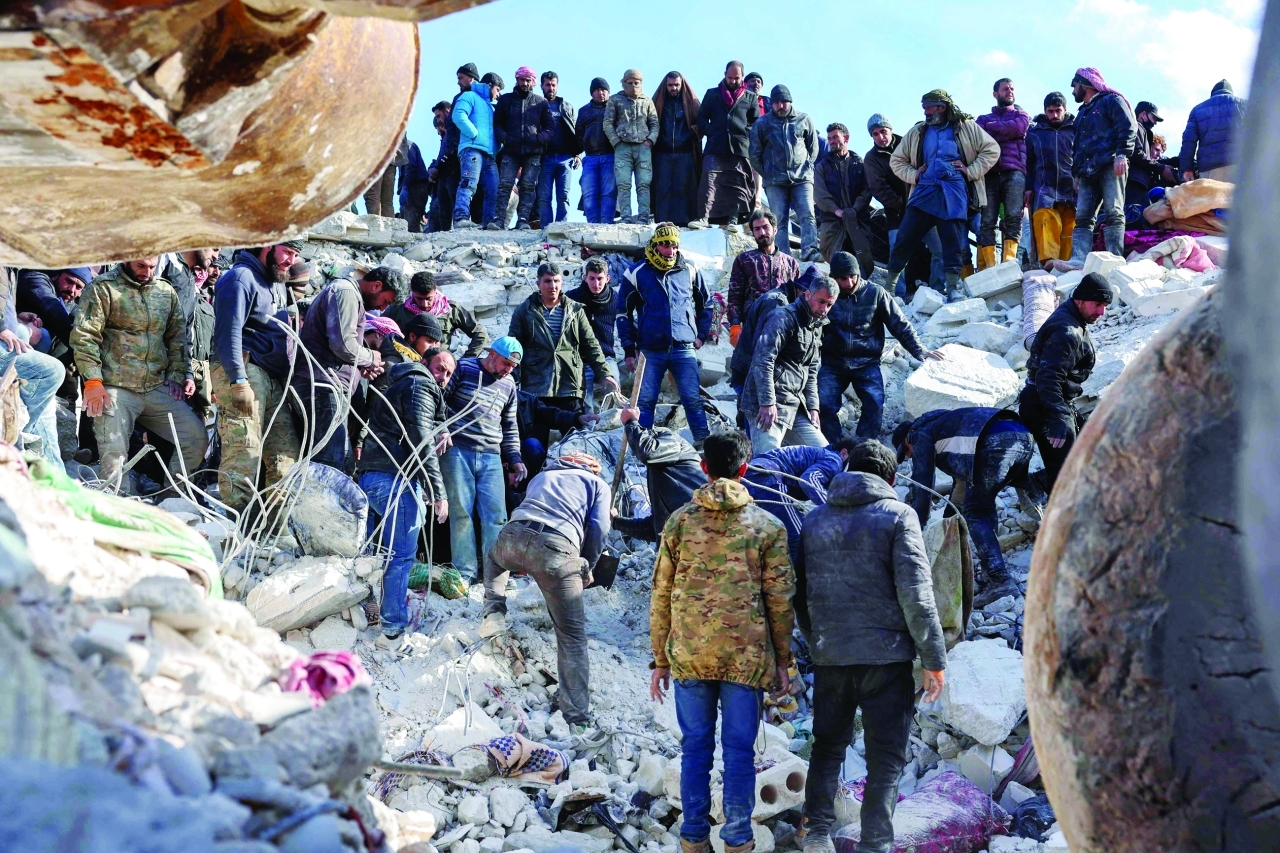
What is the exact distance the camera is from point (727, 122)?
13.2 metres

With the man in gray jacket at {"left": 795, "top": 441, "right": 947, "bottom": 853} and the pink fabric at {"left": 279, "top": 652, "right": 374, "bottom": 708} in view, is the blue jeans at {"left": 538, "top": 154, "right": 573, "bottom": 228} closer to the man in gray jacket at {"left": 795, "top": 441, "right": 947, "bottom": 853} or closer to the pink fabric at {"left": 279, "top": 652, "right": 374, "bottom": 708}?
the man in gray jacket at {"left": 795, "top": 441, "right": 947, "bottom": 853}

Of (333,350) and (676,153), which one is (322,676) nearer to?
(333,350)

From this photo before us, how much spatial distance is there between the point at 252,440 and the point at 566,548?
245 centimetres

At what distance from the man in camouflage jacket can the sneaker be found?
2.23 m

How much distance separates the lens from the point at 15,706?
152 centimetres

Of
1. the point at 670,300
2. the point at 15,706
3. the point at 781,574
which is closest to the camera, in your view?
the point at 15,706

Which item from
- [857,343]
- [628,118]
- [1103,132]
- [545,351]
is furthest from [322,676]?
[628,118]

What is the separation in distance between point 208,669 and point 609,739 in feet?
17.7

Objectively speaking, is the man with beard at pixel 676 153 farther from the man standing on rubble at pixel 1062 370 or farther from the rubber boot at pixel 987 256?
the man standing on rubble at pixel 1062 370

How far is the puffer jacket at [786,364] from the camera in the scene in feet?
29.7

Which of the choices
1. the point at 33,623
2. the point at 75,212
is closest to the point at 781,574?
the point at 75,212

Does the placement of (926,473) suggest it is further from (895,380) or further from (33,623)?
(33,623)

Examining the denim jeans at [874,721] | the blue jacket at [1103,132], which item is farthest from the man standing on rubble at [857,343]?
the denim jeans at [874,721]

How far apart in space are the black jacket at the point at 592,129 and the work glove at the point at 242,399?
670cm
